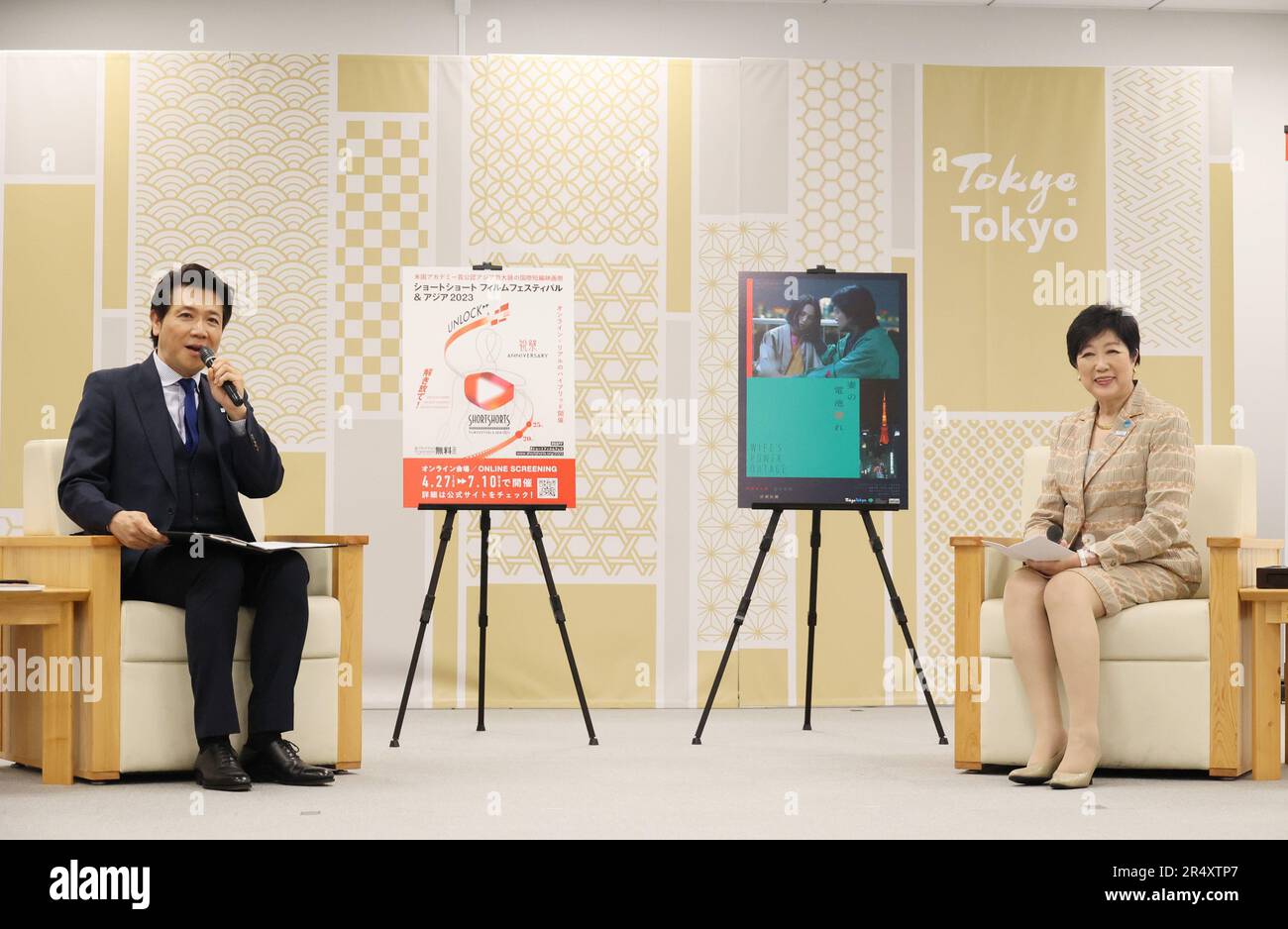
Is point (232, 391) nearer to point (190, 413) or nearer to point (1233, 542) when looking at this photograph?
point (190, 413)

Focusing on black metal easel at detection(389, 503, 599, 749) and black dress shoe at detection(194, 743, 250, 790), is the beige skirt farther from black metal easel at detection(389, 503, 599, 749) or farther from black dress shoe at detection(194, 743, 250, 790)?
black dress shoe at detection(194, 743, 250, 790)

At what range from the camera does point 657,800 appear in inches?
134

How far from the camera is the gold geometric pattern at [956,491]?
238 inches

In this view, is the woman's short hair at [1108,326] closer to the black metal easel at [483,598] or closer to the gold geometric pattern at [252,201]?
the black metal easel at [483,598]

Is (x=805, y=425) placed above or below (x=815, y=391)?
below

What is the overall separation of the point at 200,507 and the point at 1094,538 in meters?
2.46

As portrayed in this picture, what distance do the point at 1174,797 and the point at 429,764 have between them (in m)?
2.04

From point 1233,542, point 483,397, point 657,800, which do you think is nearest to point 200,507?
point 483,397

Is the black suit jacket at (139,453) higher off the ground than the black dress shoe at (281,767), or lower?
higher

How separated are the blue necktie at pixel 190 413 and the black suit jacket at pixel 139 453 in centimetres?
3

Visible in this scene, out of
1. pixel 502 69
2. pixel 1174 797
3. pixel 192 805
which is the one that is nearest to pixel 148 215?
pixel 502 69

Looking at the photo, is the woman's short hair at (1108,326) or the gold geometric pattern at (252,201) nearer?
the woman's short hair at (1108,326)

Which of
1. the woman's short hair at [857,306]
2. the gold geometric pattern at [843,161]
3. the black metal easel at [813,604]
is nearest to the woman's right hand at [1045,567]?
the black metal easel at [813,604]

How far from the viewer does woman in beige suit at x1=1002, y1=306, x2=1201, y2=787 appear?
367 centimetres
